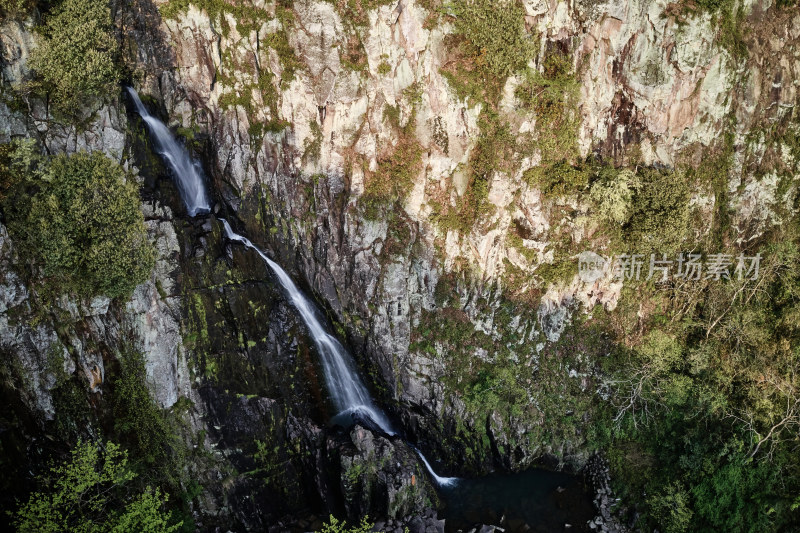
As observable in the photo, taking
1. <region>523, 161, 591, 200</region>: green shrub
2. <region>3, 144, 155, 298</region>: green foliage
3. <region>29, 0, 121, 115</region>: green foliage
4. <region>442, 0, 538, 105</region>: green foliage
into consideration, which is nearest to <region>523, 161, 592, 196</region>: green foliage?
<region>523, 161, 591, 200</region>: green shrub

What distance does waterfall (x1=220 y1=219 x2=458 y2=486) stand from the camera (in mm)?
21344

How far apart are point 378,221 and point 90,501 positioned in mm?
13390

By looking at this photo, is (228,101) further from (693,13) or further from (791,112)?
(791,112)

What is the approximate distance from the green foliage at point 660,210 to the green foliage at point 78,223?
1806 centimetres

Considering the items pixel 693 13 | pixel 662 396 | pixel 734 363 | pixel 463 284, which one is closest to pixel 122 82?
pixel 463 284

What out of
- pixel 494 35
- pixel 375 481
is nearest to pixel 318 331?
pixel 375 481

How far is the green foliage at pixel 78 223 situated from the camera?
16.7 m

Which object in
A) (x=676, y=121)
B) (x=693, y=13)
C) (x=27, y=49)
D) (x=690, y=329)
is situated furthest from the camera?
(x=690, y=329)

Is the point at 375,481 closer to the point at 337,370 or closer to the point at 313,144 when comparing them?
the point at 337,370

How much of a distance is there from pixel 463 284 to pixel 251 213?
901 cm

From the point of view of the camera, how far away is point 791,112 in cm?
1944

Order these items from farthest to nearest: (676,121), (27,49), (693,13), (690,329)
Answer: (690,329) < (676,121) < (693,13) < (27,49)

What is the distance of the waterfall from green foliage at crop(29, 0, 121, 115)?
21.4 ft

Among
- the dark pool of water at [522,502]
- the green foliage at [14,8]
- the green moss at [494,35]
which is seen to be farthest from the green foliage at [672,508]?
the green foliage at [14,8]
